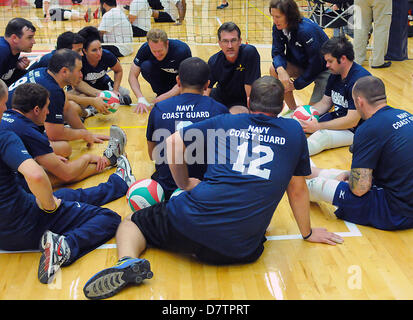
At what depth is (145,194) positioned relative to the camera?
4.69m

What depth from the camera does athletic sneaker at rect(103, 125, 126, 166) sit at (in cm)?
584

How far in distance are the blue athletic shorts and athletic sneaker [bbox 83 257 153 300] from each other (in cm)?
203

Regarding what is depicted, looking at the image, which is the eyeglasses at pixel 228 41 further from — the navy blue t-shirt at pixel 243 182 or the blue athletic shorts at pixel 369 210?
the navy blue t-shirt at pixel 243 182

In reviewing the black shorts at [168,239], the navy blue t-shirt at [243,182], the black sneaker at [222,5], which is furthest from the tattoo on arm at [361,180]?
the black sneaker at [222,5]

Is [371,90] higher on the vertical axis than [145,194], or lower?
higher

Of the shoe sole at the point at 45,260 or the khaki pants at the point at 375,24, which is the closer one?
the shoe sole at the point at 45,260

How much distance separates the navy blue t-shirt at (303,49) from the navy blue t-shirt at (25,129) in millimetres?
4058

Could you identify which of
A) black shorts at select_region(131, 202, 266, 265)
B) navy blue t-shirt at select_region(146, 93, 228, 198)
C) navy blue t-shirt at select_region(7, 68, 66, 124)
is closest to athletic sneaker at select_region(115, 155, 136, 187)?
navy blue t-shirt at select_region(146, 93, 228, 198)

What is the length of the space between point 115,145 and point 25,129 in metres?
1.59

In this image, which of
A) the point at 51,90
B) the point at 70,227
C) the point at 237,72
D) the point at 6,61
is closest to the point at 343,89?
the point at 237,72

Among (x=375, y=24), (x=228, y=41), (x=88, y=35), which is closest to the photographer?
(x=228, y=41)

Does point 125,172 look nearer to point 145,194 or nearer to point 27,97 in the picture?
point 145,194

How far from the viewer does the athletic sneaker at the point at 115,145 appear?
5.84 metres

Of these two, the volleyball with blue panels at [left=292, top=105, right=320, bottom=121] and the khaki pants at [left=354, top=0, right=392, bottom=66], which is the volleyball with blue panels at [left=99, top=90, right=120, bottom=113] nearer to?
the volleyball with blue panels at [left=292, top=105, right=320, bottom=121]
